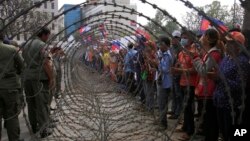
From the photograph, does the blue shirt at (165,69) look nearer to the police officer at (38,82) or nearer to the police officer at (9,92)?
the police officer at (38,82)

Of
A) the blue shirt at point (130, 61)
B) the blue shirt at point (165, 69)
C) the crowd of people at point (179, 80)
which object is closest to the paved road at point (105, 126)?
the crowd of people at point (179, 80)

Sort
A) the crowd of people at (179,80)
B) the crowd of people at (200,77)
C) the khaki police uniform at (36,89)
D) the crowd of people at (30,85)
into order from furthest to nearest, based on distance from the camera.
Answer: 1. the khaki police uniform at (36,89)
2. the crowd of people at (30,85)
3. the crowd of people at (179,80)
4. the crowd of people at (200,77)

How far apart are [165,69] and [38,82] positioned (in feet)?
7.58

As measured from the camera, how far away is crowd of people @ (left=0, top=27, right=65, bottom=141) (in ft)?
19.6

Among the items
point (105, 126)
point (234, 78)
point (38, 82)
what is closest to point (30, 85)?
point (38, 82)

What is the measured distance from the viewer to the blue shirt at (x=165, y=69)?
24.8ft

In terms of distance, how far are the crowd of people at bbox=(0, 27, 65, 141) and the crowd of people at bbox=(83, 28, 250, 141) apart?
1.94 metres

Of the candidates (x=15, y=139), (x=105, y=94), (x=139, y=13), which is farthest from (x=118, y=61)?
(x=139, y=13)

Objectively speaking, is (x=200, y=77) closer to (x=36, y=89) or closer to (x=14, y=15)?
(x=36, y=89)

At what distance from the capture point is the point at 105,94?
11.2m

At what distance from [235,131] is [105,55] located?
15134 millimetres

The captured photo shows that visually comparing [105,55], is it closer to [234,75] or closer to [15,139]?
[15,139]

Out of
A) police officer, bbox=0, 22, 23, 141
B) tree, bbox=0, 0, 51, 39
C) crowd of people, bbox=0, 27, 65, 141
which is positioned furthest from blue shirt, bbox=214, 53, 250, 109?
police officer, bbox=0, 22, 23, 141

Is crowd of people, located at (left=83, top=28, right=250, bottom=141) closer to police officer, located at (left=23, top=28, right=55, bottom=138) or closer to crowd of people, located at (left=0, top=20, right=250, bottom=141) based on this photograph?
crowd of people, located at (left=0, top=20, right=250, bottom=141)
